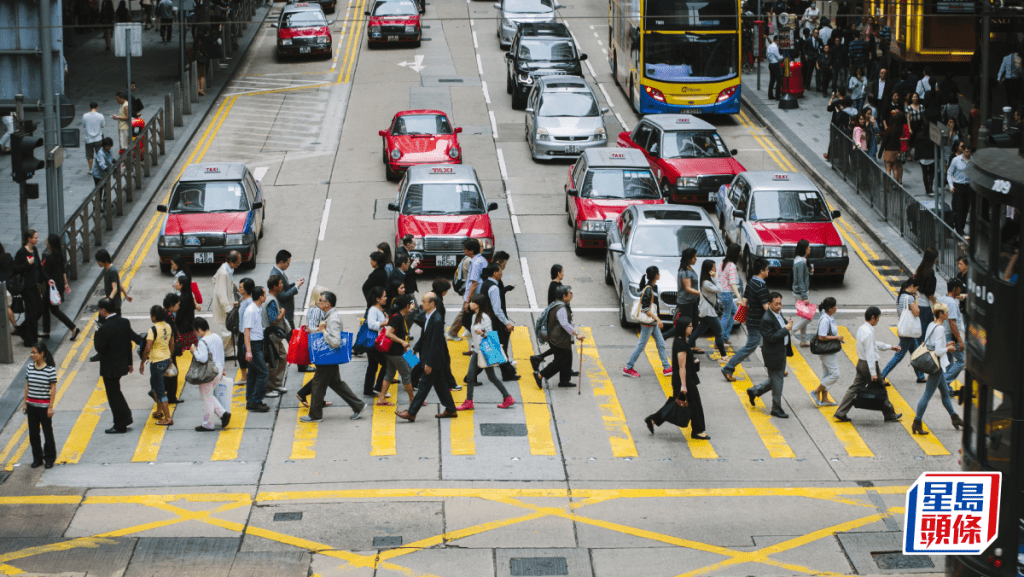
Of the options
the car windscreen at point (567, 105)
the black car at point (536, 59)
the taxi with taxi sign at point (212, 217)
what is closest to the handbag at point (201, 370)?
the taxi with taxi sign at point (212, 217)

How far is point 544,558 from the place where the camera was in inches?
459

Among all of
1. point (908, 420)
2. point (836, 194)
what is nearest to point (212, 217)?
point (908, 420)

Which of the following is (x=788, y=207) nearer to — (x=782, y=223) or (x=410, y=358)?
(x=782, y=223)

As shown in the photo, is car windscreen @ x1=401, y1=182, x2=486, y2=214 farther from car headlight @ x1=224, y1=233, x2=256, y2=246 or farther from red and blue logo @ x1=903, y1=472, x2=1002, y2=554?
red and blue logo @ x1=903, y1=472, x2=1002, y2=554

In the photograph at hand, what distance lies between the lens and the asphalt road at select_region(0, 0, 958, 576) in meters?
11.7

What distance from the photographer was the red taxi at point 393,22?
4250 centimetres

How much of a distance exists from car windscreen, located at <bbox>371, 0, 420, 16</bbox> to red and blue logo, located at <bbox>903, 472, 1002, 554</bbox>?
36.9m

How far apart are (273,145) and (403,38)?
13.4 m

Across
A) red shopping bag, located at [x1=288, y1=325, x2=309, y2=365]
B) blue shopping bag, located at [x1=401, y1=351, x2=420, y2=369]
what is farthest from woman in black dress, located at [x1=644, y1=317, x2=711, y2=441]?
red shopping bag, located at [x1=288, y1=325, x2=309, y2=365]

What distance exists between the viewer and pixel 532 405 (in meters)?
16.0

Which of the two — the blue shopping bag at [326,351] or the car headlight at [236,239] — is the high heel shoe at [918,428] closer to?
the blue shopping bag at [326,351]

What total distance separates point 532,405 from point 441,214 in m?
6.59

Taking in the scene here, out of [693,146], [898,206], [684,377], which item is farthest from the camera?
[693,146]

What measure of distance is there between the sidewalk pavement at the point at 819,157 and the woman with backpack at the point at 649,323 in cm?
671
